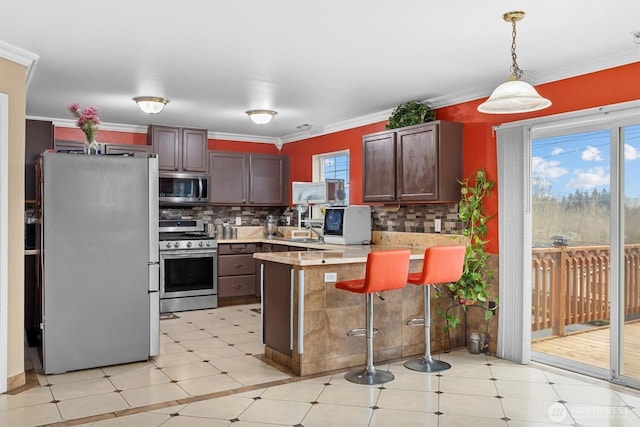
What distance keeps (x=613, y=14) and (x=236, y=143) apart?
564 centimetres

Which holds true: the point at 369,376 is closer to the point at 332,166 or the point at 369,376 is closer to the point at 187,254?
the point at 187,254

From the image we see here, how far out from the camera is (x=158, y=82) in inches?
186

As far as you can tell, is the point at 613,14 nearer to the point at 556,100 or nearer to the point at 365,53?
the point at 556,100

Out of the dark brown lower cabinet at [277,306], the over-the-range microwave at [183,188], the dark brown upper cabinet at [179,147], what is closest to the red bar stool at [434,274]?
the dark brown lower cabinet at [277,306]

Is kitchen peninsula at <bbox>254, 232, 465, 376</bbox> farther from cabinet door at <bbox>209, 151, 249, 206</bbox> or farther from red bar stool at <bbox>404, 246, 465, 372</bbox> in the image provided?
cabinet door at <bbox>209, 151, 249, 206</bbox>

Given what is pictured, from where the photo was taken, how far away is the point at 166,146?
22.8 feet

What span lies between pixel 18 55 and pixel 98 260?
1.59 metres

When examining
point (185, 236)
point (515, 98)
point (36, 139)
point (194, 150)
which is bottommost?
point (185, 236)

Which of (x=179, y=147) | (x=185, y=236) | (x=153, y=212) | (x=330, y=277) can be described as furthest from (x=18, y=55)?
(x=185, y=236)

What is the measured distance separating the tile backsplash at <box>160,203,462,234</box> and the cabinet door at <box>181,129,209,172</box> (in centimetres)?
69

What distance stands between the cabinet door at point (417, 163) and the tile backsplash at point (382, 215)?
31 cm

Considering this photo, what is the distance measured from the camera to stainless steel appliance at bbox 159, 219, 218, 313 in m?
6.63

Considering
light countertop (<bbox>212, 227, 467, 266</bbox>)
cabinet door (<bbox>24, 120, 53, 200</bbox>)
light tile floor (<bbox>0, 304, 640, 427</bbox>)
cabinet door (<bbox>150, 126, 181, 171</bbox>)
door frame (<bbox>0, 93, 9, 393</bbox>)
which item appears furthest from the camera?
cabinet door (<bbox>150, 126, 181, 171</bbox>)

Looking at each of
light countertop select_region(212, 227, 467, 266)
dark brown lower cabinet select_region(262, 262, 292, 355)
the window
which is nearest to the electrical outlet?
light countertop select_region(212, 227, 467, 266)
